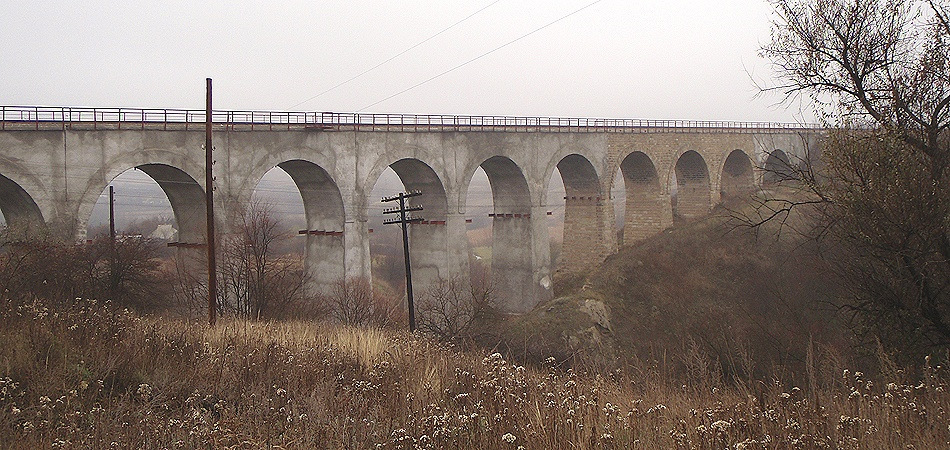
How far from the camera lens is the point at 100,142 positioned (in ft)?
63.2

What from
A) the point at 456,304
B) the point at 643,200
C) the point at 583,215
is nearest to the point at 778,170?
the point at 643,200

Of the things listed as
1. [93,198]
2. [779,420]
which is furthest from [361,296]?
[779,420]

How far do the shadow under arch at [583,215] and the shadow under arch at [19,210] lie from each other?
72.8 ft

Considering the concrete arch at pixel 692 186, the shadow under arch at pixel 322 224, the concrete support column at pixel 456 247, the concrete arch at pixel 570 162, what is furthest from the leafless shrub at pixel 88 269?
the concrete arch at pixel 692 186

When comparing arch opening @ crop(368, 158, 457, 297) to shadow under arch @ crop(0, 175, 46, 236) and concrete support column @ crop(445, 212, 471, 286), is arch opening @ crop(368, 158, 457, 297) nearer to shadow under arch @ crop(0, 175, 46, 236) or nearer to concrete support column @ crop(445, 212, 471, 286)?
concrete support column @ crop(445, 212, 471, 286)

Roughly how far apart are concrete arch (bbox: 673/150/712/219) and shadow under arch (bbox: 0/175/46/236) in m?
33.5

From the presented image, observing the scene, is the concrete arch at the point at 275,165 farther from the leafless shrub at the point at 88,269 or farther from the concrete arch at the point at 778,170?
the concrete arch at the point at 778,170

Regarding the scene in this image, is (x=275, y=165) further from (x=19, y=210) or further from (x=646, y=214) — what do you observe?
(x=646, y=214)

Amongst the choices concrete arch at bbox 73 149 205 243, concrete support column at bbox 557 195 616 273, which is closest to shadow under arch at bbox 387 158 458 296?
concrete arch at bbox 73 149 205 243

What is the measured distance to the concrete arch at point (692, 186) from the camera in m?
41.8

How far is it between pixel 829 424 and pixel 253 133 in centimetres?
2047

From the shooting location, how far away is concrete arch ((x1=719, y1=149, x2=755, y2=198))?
4556 cm

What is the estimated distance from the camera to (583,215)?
1366 inches

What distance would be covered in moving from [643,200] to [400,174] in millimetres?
16257
